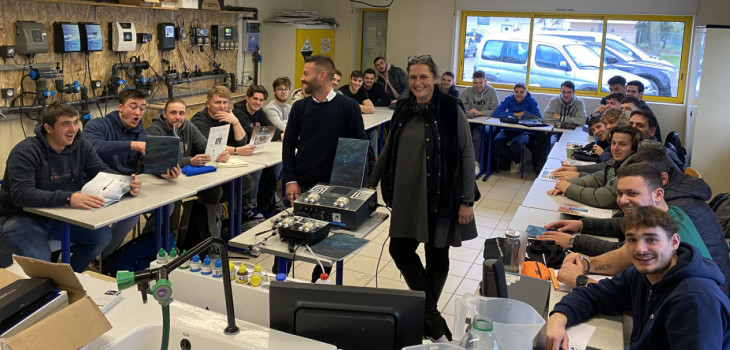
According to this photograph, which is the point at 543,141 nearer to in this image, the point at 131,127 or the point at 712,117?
the point at 712,117

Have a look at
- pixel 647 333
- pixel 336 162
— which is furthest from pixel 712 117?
pixel 647 333

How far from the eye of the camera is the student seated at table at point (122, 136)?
14.6 feet

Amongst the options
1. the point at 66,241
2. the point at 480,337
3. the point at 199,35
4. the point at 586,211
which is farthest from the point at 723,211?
the point at 199,35

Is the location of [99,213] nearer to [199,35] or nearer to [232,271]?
[232,271]

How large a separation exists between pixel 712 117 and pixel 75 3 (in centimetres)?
656

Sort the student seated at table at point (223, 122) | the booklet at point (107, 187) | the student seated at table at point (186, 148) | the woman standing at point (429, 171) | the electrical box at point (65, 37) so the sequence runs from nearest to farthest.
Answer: the woman standing at point (429, 171) < the booklet at point (107, 187) < the student seated at table at point (186, 148) < the student seated at table at point (223, 122) < the electrical box at point (65, 37)

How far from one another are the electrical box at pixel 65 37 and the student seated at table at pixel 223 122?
1.44m

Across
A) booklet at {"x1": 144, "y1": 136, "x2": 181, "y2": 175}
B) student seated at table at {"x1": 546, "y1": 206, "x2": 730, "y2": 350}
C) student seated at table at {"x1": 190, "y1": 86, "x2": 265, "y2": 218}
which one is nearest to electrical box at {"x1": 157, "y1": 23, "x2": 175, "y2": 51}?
student seated at table at {"x1": 190, "y1": 86, "x2": 265, "y2": 218}

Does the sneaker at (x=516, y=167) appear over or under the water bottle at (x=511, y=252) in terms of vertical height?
under

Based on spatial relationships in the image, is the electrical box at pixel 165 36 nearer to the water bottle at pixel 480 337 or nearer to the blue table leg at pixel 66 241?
the blue table leg at pixel 66 241

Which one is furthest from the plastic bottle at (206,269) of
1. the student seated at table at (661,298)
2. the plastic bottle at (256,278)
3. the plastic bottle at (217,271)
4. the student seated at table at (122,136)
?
the student seated at table at (122,136)

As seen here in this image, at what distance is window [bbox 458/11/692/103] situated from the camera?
840 cm

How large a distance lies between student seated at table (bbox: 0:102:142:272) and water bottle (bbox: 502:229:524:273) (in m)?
2.31

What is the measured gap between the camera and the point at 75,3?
590cm
